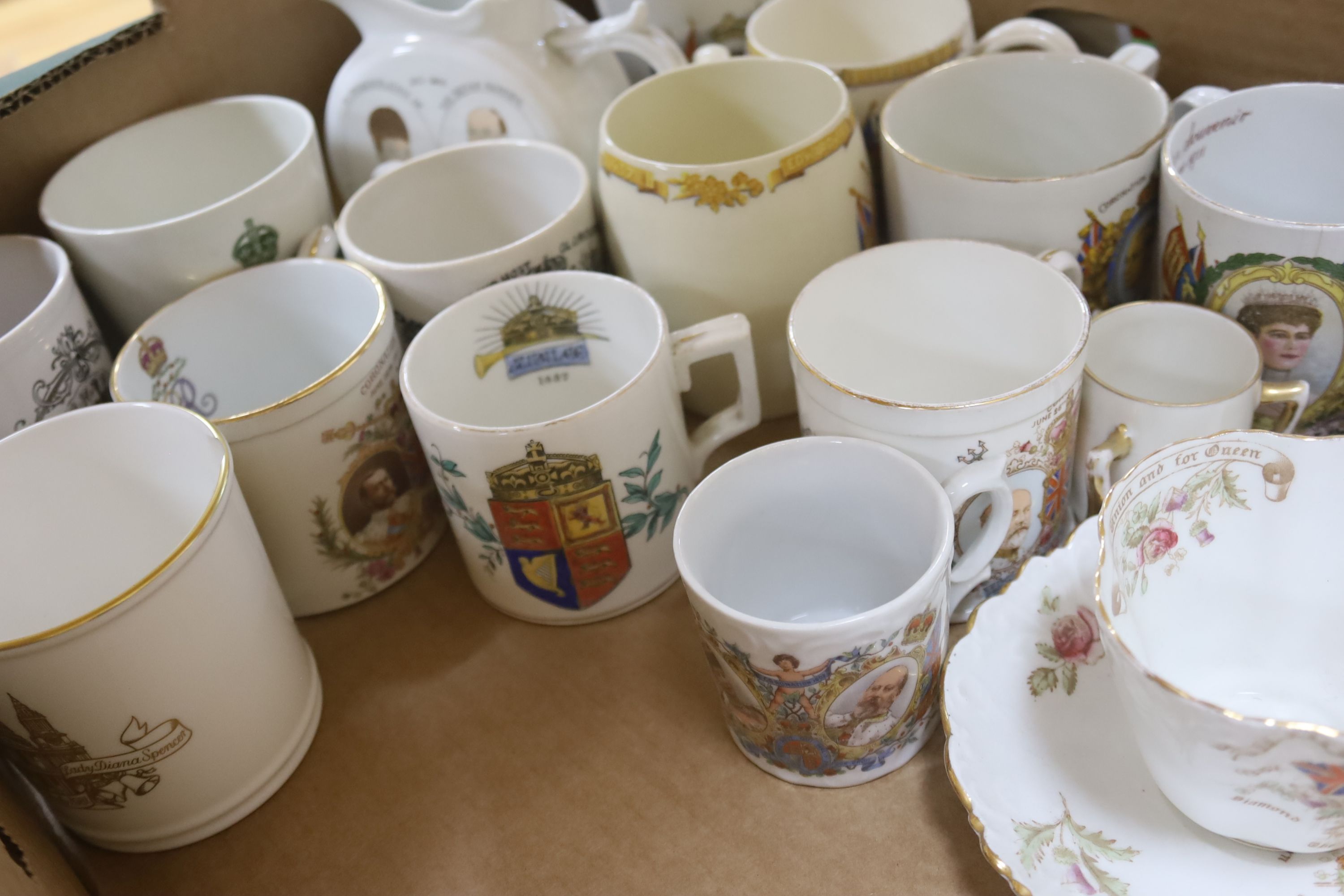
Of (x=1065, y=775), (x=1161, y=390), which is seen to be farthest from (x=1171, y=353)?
(x=1065, y=775)

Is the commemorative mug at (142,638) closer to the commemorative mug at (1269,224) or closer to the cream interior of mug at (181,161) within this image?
the cream interior of mug at (181,161)

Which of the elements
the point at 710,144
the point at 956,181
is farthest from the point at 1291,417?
the point at 710,144

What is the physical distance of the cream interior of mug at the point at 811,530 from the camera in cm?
46

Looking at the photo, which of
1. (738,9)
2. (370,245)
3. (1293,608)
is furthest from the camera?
(738,9)

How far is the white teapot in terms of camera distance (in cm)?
62

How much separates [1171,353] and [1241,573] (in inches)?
5.4

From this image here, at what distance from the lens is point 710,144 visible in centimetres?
65

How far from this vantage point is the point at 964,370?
570 millimetres

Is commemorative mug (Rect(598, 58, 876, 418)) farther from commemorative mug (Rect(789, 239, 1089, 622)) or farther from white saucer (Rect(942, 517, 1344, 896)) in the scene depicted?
white saucer (Rect(942, 517, 1344, 896))

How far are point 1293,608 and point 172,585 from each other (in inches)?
17.4

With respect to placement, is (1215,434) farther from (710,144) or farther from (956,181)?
(710,144)

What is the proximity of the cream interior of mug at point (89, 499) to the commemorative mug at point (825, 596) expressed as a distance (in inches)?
8.7

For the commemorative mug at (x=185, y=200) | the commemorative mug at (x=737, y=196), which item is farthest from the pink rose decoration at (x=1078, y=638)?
the commemorative mug at (x=185, y=200)

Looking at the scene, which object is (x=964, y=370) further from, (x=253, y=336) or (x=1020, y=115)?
(x=253, y=336)
